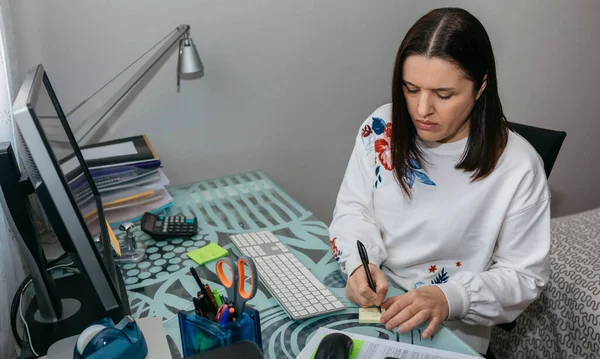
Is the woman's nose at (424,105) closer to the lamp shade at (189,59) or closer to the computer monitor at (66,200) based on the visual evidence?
the computer monitor at (66,200)

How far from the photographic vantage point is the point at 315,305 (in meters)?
1.01

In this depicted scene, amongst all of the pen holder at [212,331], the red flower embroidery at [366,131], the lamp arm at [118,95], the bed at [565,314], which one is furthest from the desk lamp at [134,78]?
the bed at [565,314]

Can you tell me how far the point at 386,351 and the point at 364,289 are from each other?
16cm

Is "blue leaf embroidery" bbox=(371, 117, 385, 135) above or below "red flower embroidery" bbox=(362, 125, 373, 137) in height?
above

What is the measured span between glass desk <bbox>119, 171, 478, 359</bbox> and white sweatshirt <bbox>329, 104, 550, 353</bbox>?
87mm

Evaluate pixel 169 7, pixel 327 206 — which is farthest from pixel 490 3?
pixel 169 7

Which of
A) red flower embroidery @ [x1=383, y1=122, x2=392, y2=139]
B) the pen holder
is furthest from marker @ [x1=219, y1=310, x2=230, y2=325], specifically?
red flower embroidery @ [x1=383, y1=122, x2=392, y2=139]

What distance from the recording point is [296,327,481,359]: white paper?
2.82ft

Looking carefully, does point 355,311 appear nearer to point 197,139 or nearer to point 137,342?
point 137,342

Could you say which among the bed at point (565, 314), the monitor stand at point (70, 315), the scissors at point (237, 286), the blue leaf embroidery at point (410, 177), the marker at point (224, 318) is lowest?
the bed at point (565, 314)

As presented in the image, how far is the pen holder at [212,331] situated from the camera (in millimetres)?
785

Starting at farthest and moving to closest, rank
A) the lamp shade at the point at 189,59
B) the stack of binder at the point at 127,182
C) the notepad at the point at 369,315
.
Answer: the lamp shade at the point at 189,59 → the stack of binder at the point at 127,182 → the notepad at the point at 369,315

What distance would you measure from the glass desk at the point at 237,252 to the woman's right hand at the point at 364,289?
0.8 inches

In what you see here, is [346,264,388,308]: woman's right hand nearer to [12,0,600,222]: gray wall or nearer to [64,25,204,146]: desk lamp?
[64,25,204,146]: desk lamp
